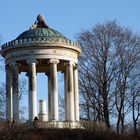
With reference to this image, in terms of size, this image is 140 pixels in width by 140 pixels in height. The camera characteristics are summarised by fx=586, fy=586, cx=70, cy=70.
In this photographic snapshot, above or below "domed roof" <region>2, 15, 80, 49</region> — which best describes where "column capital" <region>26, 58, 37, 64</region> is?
below

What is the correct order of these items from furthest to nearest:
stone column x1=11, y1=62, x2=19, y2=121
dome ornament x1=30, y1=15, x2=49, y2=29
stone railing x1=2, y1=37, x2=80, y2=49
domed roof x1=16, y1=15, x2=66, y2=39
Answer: dome ornament x1=30, y1=15, x2=49, y2=29
domed roof x1=16, y1=15, x2=66, y2=39
stone column x1=11, y1=62, x2=19, y2=121
stone railing x1=2, y1=37, x2=80, y2=49


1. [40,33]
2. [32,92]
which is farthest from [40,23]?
[32,92]

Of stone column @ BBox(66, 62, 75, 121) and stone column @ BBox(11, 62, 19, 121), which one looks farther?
stone column @ BBox(66, 62, 75, 121)

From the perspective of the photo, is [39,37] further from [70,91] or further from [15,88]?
[70,91]

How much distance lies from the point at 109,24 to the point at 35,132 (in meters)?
18.5

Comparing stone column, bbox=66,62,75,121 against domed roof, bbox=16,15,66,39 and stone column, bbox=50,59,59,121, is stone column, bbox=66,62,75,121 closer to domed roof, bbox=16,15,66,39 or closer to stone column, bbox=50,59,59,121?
stone column, bbox=50,59,59,121

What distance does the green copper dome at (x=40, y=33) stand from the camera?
175 ft

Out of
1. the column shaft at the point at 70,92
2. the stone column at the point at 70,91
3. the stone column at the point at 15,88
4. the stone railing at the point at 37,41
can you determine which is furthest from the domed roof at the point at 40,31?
the column shaft at the point at 70,92

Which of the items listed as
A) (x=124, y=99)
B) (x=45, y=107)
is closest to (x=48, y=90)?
(x=45, y=107)

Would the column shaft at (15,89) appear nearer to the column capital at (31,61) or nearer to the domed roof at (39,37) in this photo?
the column capital at (31,61)

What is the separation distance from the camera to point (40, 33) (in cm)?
5394

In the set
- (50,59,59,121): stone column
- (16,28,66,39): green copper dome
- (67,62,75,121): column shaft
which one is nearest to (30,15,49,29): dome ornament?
(16,28,66,39): green copper dome

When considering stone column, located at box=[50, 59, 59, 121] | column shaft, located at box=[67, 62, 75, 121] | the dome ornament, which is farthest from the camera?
the dome ornament

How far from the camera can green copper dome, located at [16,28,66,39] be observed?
5326cm
